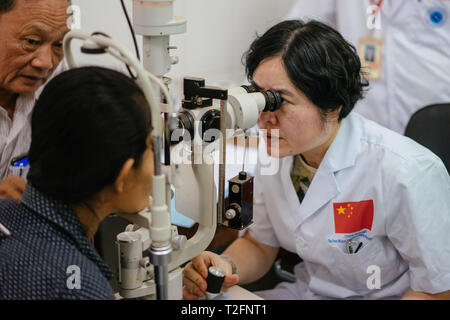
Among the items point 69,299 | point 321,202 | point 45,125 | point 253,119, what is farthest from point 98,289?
point 321,202

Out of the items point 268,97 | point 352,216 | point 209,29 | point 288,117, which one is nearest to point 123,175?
point 268,97

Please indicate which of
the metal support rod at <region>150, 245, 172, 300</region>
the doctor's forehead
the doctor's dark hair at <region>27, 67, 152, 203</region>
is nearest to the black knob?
the metal support rod at <region>150, 245, 172, 300</region>

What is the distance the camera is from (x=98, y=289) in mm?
869

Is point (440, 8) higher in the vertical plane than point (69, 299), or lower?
higher

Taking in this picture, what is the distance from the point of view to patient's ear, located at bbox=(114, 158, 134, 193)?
87cm

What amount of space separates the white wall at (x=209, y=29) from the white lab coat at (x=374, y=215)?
94cm

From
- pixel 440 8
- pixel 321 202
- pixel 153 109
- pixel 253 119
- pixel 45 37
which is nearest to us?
pixel 153 109

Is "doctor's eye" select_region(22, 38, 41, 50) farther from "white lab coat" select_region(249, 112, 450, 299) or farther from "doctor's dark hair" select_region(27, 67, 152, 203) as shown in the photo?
"white lab coat" select_region(249, 112, 450, 299)

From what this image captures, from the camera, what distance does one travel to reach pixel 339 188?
155cm

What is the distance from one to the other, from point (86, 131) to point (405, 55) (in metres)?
2.04

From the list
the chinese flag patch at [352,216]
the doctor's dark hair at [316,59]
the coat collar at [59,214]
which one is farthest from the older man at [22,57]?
the chinese flag patch at [352,216]

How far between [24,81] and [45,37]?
0.56ft

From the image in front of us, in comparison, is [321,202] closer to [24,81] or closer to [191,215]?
[191,215]

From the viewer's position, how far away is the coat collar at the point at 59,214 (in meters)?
0.90
